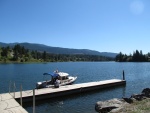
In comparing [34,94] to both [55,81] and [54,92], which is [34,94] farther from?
[55,81]

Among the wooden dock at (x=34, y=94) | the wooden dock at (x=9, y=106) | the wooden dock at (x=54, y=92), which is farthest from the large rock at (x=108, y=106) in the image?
the wooden dock at (x=54, y=92)

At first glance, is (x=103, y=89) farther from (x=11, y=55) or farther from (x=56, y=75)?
(x=11, y=55)

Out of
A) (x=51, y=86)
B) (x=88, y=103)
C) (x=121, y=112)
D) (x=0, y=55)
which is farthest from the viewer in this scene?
(x=0, y=55)

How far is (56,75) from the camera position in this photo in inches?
1457

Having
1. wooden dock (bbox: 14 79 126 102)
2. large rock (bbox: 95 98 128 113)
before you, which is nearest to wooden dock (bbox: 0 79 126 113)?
wooden dock (bbox: 14 79 126 102)

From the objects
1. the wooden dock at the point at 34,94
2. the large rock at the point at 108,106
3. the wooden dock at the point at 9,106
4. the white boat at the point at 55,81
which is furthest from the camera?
the white boat at the point at 55,81

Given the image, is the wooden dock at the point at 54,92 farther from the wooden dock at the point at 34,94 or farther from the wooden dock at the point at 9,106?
the wooden dock at the point at 9,106

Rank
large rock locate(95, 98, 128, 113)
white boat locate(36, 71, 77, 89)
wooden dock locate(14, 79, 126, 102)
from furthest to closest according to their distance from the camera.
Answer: white boat locate(36, 71, 77, 89), wooden dock locate(14, 79, 126, 102), large rock locate(95, 98, 128, 113)

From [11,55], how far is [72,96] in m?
150

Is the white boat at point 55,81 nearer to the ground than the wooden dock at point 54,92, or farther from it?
farther from it

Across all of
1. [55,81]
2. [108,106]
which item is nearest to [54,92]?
[55,81]

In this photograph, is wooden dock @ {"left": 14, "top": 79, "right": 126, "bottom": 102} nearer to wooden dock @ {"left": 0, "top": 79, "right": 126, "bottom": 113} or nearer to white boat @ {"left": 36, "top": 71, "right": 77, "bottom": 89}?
wooden dock @ {"left": 0, "top": 79, "right": 126, "bottom": 113}

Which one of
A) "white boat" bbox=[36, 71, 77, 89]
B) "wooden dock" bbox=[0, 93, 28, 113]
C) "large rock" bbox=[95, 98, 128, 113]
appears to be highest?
"white boat" bbox=[36, 71, 77, 89]

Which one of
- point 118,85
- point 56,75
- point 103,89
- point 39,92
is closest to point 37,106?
point 39,92
